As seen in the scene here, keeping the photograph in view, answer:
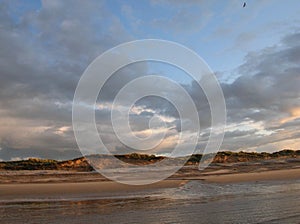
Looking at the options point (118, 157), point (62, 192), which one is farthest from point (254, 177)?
point (118, 157)

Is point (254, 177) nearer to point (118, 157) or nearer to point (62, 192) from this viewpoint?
point (62, 192)

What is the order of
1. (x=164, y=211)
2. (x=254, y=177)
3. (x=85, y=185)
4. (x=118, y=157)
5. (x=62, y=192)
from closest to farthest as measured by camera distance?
(x=164, y=211)
(x=62, y=192)
(x=85, y=185)
(x=254, y=177)
(x=118, y=157)

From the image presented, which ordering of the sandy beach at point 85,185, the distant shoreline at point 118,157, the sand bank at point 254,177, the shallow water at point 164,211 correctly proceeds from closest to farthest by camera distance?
the shallow water at point 164,211 < the sandy beach at point 85,185 < the sand bank at point 254,177 < the distant shoreline at point 118,157

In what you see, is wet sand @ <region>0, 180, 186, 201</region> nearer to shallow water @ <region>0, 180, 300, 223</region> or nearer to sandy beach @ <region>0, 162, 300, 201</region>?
sandy beach @ <region>0, 162, 300, 201</region>

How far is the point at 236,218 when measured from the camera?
11.9 meters

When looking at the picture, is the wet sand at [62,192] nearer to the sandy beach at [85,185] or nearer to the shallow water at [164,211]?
the sandy beach at [85,185]

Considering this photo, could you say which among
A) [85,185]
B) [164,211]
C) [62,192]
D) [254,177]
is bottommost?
[164,211]

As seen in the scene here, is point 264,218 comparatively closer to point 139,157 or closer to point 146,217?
point 146,217

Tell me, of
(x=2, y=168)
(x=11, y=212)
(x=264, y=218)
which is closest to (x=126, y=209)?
(x=11, y=212)

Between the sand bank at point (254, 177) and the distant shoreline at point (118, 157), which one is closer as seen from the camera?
the sand bank at point (254, 177)

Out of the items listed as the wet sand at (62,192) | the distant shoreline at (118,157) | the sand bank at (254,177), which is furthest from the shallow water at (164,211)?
the distant shoreline at (118,157)

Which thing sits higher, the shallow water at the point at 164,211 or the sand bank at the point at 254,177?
the sand bank at the point at 254,177

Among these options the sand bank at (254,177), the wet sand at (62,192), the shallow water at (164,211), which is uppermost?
the sand bank at (254,177)

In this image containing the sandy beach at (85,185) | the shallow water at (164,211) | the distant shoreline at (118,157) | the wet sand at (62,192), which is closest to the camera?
the shallow water at (164,211)
